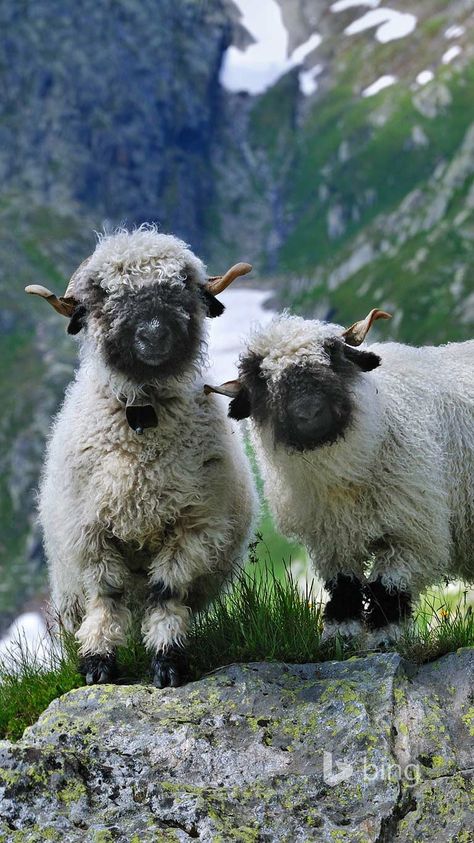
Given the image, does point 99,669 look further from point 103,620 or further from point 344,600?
point 344,600

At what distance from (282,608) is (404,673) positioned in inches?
55.8

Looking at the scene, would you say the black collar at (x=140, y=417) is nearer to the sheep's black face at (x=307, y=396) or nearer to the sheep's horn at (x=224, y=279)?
the sheep's black face at (x=307, y=396)

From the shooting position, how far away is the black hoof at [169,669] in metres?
8.33

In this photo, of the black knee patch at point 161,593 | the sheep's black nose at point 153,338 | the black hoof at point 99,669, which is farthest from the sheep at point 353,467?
the black hoof at point 99,669

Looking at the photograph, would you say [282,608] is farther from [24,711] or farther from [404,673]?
[24,711]

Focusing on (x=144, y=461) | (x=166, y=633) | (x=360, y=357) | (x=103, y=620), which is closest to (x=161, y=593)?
(x=166, y=633)

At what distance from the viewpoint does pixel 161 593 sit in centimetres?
877

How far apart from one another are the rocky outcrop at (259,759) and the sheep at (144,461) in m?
0.84

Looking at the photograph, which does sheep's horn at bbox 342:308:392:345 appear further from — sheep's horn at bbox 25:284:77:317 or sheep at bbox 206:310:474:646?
sheep's horn at bbox 25:284:77:317

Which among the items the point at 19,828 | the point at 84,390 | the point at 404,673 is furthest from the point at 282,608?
the point at 19,828

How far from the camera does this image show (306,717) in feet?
24.7

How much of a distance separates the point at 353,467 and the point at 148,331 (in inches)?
84.1

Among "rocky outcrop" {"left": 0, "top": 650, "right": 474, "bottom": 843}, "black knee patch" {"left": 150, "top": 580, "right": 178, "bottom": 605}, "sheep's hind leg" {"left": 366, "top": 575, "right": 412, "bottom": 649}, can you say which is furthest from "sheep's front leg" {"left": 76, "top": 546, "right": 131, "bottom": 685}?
"sheep's hind leg" {"left": 366, "top": 575, "right": 412, "bottom": 649}

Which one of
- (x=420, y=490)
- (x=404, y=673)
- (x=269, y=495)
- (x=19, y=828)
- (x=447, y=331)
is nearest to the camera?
(x=19, y=828)
